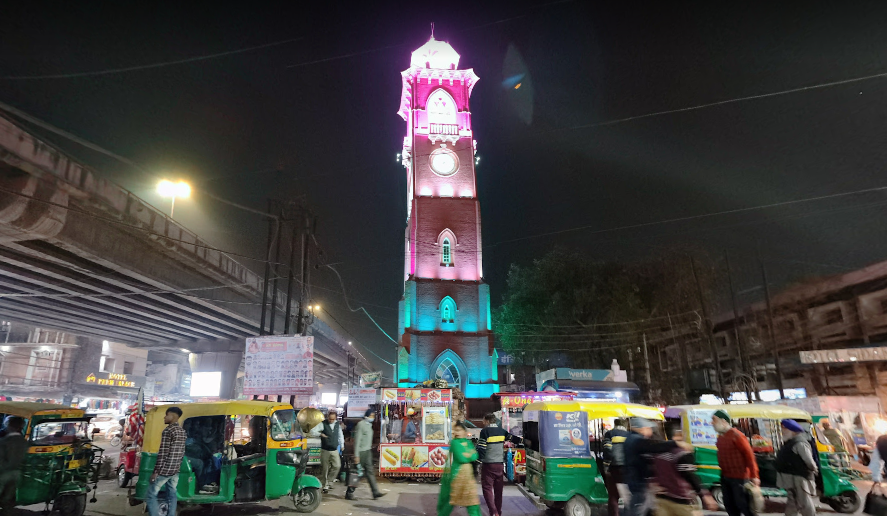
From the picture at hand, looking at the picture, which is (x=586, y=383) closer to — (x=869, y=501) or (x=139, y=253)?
(x=869, y=501)

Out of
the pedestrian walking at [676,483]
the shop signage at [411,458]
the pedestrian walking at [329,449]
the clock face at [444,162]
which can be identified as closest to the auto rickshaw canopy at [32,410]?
the pedestrian walking at [329,449]

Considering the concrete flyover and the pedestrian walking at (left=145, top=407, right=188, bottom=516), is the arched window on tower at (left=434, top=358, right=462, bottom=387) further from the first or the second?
the pedestrian walking at (left=145, top=407, right=188, bottom=516)

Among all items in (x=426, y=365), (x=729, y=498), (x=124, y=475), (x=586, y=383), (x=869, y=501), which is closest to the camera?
(x=729, y=498)

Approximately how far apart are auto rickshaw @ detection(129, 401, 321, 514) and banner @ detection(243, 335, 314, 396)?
616 centimetres

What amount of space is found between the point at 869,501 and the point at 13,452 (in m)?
12.7

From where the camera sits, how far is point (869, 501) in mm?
7676

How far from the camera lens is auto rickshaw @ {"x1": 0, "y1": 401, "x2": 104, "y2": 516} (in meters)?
8.31

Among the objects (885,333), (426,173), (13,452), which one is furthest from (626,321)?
(13,452)

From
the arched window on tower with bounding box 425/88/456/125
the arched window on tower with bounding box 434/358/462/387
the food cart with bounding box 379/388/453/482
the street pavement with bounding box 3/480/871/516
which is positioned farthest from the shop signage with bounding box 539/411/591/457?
the arched window on tower with bounding box 425/88/456/125

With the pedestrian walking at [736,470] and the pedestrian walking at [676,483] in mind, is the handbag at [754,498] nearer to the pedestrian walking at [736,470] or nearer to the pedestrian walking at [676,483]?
the pedestrian walking at [736,470]

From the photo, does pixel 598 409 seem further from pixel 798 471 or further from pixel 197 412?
pixel 197 412

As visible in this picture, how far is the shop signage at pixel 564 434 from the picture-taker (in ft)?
29.9

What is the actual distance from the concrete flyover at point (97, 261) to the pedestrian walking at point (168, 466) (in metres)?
6.56

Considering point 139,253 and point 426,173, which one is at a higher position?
point 426,173
